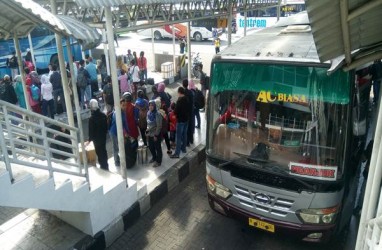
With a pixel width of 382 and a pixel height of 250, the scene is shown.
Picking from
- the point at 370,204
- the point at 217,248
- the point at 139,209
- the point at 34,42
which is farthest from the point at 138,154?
the point at 34,42

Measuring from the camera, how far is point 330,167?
166 inches

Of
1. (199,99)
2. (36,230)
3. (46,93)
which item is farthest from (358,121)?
(46,93)

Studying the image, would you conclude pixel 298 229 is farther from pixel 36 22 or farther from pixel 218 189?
pixel 36 22

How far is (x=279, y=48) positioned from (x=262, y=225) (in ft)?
8.13

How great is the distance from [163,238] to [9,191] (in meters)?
2.58

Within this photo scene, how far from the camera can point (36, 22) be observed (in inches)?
156

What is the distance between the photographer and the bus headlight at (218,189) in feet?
16.5

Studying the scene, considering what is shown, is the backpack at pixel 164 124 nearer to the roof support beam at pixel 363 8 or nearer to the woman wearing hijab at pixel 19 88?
the woman wearing hijab at pixel 19 88

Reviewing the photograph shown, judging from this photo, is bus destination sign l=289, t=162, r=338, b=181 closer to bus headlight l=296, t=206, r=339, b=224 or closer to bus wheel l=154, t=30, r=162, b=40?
bus headlight l=296, t=206, r=339, b=224

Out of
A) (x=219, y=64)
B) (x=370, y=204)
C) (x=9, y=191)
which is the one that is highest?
(x=219, y=64)

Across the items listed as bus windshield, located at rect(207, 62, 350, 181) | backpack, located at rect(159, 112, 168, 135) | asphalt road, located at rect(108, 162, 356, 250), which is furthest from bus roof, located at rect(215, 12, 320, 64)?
asphalt road, located at rect(108, 162, 356, 250)

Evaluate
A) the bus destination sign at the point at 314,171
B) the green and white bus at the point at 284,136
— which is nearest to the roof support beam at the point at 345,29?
the green and white bus at the point at 284,136

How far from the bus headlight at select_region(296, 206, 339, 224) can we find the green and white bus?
0.04 feet

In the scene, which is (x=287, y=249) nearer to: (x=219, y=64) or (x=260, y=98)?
(x=260, y=98)
